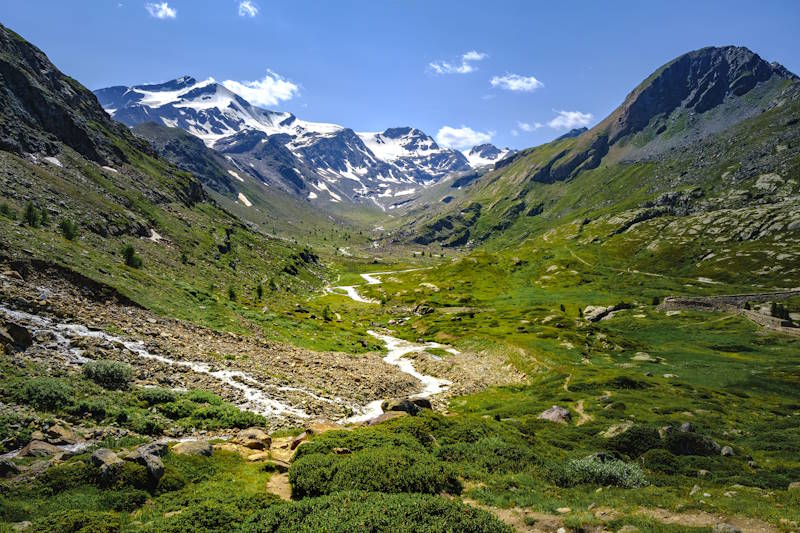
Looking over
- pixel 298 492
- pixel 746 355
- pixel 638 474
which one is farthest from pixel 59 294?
pixel 746 355

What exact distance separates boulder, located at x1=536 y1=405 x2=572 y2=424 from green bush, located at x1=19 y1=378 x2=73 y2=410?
4029 centimetres

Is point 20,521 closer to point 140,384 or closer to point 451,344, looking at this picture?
point 140,384

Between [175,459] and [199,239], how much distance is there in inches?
4948

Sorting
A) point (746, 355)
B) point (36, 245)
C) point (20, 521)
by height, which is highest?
point (746, 355)

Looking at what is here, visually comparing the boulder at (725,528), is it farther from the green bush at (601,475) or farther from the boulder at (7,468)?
the boulder at (7,468)

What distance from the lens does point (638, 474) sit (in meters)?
23.9

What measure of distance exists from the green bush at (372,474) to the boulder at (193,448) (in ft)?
17.1

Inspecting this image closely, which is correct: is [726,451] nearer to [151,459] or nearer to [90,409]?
[151,459]

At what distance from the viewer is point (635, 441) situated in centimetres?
3058

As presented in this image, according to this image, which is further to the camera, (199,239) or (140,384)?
(199,239)

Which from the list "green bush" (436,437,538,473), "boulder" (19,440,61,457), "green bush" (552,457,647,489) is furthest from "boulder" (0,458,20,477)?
"green bush" (552,457,647,489)

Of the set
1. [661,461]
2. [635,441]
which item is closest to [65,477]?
[661,461]

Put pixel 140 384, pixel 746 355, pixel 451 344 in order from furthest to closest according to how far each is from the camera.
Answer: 1. pixel 451 344
2. pixel 746 355
3. pixel 140 384

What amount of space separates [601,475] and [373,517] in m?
16.4
